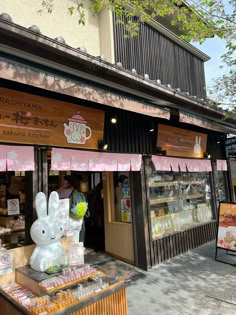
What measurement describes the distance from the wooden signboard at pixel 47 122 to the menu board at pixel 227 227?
3.37 metres

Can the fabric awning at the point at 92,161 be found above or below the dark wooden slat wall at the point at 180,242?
Answer: above

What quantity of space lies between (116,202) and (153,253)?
5.06 ft

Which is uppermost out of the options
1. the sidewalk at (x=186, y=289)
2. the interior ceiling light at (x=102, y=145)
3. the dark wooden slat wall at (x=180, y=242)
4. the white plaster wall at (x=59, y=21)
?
the white plaster wall at (x=59, y=21)

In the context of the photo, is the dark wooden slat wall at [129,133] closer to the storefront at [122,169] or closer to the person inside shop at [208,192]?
the storefront at [122,169]

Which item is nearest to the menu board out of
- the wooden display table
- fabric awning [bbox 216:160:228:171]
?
fabric awning [bbox 216:160:228:171]

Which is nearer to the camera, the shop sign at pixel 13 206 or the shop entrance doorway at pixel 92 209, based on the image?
the shop sign at pixel 13 206

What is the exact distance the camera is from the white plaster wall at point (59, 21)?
4750 millimetres

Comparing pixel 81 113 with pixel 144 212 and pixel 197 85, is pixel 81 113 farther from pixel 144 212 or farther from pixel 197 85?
pixel 197 85

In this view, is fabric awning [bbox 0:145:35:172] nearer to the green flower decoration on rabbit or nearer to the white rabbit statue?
the white rabbit statue

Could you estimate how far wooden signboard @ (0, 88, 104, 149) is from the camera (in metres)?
3.36

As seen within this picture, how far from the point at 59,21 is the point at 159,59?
3.19m

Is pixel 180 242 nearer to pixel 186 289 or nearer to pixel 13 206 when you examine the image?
pixel 186 289

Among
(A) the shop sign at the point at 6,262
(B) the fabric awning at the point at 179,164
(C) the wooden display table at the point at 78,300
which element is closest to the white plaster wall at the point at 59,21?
(B) the fabric awning at the point at 179,164

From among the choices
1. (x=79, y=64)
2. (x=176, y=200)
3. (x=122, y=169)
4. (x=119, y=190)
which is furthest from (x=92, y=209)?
(x=79, y=64)
